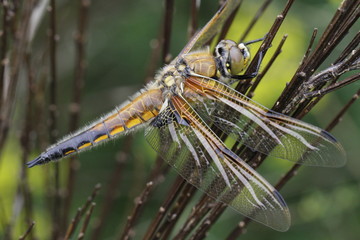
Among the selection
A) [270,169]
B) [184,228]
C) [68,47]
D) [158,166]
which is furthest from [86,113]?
[184,228]

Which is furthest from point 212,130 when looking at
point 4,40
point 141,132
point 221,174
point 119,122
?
point 141,132

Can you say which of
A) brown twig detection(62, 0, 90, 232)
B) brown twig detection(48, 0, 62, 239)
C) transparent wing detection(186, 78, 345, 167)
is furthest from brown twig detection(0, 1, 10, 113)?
transparent wing detection(186, 78, 345, 167)

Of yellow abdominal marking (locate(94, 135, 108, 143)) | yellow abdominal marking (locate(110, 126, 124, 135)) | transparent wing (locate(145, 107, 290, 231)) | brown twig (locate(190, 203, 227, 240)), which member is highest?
yellow abdominal marking (locate(110, 126, 124, 135))

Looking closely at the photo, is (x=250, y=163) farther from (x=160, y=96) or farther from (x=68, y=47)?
(x=68, y=47)

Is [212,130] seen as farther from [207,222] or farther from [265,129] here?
[207,222]

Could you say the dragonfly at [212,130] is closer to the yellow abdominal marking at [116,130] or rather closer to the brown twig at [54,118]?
the yellow abdominal marking at [116,130]

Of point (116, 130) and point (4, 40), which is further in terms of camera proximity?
point (116, 130)

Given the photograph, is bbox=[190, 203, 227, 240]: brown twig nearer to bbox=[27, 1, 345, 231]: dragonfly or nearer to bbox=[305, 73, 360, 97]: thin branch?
bbox=[27, 1, 345, 231]: dragonfly
